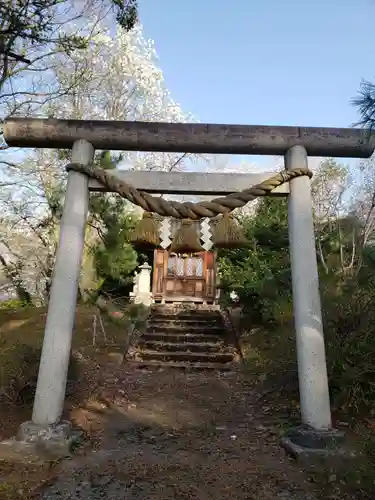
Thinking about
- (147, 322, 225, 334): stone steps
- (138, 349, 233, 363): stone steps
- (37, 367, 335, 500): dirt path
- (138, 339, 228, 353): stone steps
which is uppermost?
(147, 322, 225, 334): stone steps

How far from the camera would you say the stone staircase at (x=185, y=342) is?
25.8 ft

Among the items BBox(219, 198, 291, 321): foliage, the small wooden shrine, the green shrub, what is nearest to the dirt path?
the green shrub

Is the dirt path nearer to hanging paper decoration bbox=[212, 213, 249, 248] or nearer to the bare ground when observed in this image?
the bare ground

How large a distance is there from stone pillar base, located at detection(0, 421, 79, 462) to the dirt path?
0.59 ft

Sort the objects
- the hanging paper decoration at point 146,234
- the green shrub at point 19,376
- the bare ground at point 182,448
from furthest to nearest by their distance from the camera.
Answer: the green shrub at point 19,376
the hanging paper decoration at point 146,234
the bare ground at point 182,448

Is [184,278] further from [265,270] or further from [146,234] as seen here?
[146,234]

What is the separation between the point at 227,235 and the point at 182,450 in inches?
86.0

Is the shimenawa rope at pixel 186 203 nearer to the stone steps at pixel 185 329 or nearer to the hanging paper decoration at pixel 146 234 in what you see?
the hanging paper decoration at pixel 146 234

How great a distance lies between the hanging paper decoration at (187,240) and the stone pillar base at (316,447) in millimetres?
1969

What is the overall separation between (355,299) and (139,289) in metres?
10.2

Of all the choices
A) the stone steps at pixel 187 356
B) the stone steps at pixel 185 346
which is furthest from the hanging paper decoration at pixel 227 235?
the stone steps at pixel 185 346

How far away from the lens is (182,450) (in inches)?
150

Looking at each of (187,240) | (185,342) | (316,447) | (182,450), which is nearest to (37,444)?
(182,450)

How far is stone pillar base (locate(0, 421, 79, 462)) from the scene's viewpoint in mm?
3312
